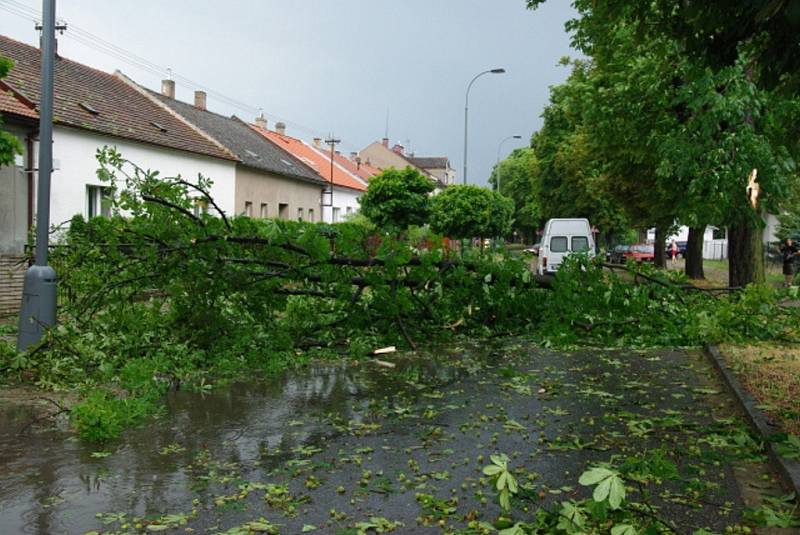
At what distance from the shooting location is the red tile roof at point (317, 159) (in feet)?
179

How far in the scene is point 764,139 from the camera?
15203mm

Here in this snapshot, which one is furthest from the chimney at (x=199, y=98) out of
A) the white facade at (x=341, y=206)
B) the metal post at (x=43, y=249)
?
the metal post at (x=43, y=249)

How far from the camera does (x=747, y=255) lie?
739 inches

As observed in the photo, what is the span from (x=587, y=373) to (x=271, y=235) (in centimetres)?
412

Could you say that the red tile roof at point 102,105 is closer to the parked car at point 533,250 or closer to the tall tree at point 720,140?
the parked car at point 533,250

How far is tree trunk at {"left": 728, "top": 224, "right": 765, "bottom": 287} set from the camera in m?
18.8

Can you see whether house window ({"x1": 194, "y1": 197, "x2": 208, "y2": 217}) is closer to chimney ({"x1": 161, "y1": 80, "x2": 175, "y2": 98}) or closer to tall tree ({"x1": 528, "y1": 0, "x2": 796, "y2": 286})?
tall tree ({"x1": 528, "y1": 0, "x2": 796, "y2": 286})

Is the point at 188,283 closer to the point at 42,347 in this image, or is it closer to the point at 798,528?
the point at 42,347

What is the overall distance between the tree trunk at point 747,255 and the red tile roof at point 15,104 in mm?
17320

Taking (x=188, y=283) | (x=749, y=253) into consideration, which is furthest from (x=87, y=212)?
(x=749, y=253)

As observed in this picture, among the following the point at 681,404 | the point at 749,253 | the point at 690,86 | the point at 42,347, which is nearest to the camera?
the point at 681,404

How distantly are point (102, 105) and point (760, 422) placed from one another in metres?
26.2

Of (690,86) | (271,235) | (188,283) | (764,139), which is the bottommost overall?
(188,283)

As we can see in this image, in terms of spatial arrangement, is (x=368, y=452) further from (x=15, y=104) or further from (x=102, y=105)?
(x=102, y=105)
